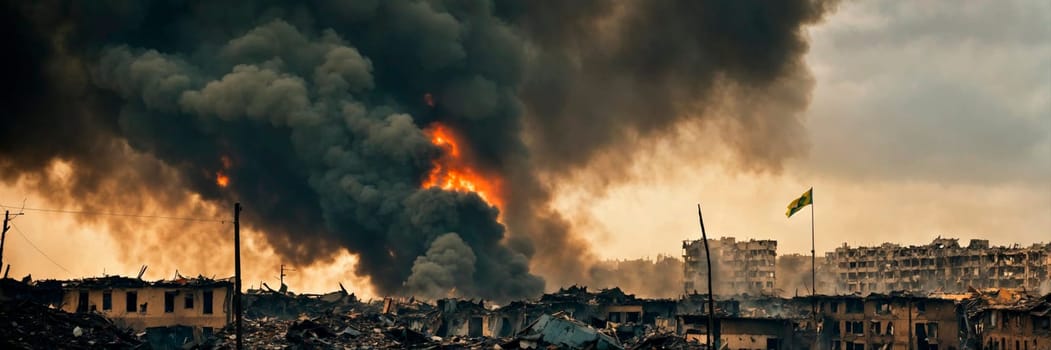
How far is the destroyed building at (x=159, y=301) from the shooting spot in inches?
2950

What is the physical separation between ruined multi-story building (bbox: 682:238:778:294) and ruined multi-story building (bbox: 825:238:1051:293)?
10859 mm

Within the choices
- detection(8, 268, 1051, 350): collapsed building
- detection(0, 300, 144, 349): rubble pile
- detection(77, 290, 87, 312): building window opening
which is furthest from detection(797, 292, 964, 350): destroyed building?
detection(0, 300, 144, 349): rubble pile

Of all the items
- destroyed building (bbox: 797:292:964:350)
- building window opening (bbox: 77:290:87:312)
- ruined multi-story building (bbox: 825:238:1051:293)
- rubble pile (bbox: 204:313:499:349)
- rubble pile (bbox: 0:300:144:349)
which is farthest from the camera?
ruined multi-story building (bbox: 825:238:1051:293)

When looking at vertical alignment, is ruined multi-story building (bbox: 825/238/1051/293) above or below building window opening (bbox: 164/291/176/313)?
above

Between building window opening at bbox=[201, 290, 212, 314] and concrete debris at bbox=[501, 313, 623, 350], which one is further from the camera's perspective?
building window opening at bbox=[201, 290, 212, 314]

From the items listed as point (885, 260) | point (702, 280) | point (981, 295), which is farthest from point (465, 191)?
point (885, 260)

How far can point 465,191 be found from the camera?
356 feet

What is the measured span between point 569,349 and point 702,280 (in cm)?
11993

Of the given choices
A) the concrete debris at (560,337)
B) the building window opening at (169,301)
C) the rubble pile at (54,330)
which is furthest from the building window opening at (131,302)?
the concrete debris at (560,337)

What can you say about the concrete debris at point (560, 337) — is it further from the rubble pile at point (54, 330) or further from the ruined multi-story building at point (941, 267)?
the ruined multi-story building at point (941, 267)

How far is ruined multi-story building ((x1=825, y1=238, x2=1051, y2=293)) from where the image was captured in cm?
14962

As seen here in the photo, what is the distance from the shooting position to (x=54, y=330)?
5203cm

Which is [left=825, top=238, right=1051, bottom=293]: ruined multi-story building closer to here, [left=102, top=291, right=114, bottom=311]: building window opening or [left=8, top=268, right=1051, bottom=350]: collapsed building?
[left=8, top=268, right=1051, bottom=350]: collapsed building

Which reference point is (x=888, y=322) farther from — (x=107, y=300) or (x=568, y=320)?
(x=107, y=300)
